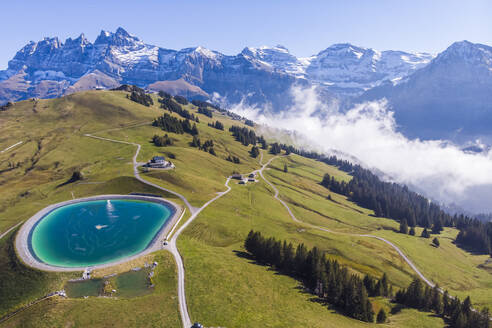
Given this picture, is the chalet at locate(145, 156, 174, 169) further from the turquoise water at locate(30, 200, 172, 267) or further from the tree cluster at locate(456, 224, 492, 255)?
the tree cluster at locate(456, 224, 492, 255)

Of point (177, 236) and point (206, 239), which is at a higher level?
point (177, 236)

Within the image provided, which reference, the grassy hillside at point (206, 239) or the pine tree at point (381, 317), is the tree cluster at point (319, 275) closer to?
the pine tree at point (381, 317)

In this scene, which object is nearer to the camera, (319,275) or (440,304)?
(319,275)

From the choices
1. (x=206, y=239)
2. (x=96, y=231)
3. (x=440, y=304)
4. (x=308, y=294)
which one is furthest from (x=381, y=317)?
(x=96, y=231)

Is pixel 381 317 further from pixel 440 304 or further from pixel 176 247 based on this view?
pixel 176 247

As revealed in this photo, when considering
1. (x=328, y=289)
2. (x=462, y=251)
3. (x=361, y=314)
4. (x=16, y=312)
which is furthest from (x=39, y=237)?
(x=462, y=251)

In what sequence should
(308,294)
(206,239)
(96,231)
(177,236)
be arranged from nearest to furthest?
(308,294) → (177,236) → (96,231) → (206,239)

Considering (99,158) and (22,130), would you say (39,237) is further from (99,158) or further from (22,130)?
(22,130)
